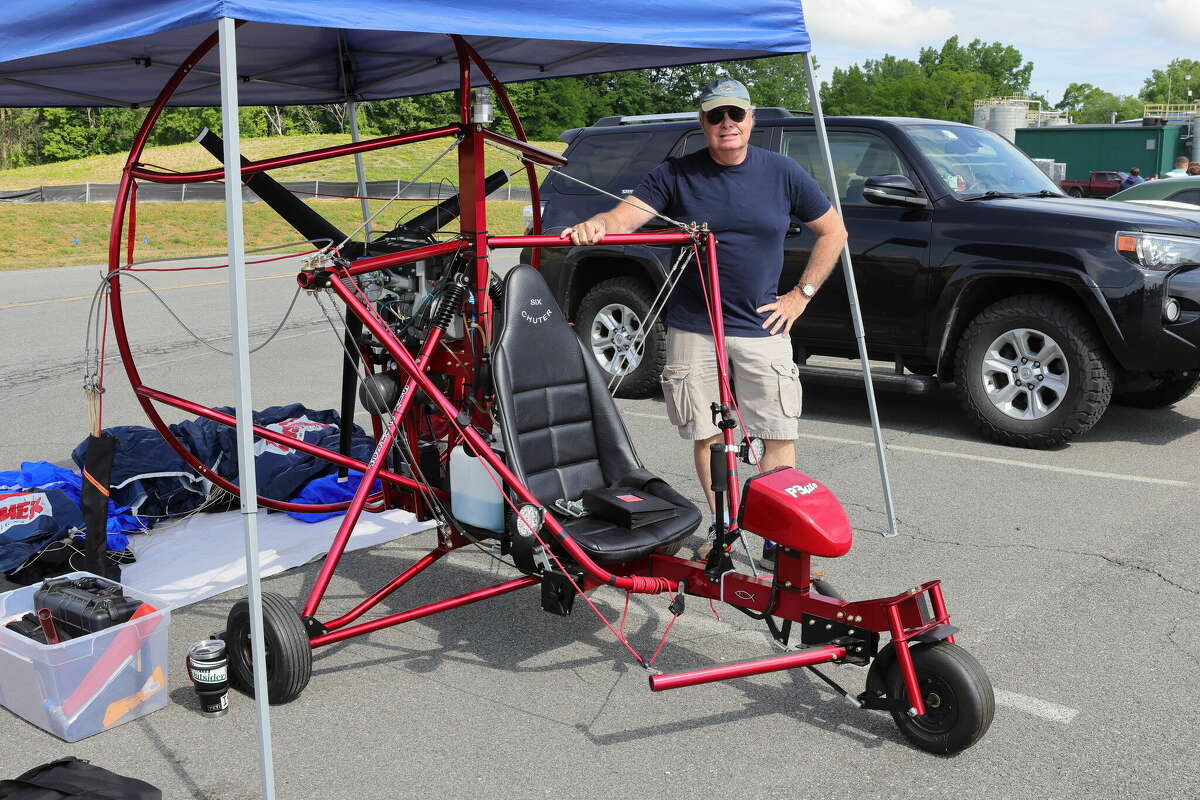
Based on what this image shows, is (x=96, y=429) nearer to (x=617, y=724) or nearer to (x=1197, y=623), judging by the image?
(x=617, y=724)

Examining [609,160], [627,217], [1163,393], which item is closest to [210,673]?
[627,217]

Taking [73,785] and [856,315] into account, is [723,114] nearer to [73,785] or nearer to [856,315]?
[856,315]

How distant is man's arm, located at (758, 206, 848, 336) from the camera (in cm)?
511

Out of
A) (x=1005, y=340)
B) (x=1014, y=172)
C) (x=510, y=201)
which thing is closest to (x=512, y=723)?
(x=1005, y=340)

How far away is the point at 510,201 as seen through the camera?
3897cm

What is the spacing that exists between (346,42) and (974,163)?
4.42 metres

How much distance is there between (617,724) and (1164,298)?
4.73 metres

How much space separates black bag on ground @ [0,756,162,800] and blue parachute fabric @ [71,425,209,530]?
2934mm

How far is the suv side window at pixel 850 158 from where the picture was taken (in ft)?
26.3

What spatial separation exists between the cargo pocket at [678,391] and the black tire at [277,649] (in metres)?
1.94

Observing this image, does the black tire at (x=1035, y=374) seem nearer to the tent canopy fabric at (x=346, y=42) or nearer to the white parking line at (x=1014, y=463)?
the white parking line at (x=1014, y=463)

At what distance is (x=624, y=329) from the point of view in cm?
903

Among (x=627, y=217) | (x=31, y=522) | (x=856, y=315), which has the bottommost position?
(x=31, y=522)

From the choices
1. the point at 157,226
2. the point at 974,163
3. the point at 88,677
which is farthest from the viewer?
the point at 157,226
